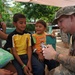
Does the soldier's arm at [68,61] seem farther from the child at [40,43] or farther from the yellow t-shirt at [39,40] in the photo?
the yellow t-shirt at [39,40]

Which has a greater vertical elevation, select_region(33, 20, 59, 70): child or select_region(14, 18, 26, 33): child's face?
select_region(14, 18, 26, 33): child's face

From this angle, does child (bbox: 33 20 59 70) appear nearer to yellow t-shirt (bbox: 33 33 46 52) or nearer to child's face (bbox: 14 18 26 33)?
yellow t-shirt (bbox: 33 33 46 52)

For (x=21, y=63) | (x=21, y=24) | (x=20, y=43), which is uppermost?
(x=21, y=24)

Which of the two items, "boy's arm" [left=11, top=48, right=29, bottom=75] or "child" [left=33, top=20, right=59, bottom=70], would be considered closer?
"boy's arm" [left=11, top=48, right=29, bottom=75]

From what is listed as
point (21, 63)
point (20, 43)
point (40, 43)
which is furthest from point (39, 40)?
point (21, 63)

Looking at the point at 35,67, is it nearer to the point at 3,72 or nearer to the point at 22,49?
the point at 22,49

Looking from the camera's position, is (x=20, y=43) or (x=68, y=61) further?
(x=20, y=43)

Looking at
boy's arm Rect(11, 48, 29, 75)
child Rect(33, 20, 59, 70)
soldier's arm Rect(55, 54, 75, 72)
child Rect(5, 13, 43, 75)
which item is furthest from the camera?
child Rect(33, 20, 59, 70)

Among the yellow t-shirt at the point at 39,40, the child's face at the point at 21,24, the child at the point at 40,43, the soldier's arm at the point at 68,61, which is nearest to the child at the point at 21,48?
the child's face at the point at 21,24

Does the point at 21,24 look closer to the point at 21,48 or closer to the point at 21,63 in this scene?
the point at 21,48

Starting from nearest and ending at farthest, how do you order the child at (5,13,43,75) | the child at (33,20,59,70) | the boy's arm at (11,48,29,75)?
the boy's arm at (11,48,29,75)
the child at (5,13,43,75)
the child at (33,20,59,70)

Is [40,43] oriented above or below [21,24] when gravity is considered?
below

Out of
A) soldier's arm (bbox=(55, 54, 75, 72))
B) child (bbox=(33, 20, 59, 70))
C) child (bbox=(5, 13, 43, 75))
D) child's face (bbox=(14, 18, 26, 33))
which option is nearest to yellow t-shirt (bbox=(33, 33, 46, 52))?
child (bbox=(33, 20, 59, 70))

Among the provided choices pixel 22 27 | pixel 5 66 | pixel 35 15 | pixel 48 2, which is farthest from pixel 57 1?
pixel 35 15
